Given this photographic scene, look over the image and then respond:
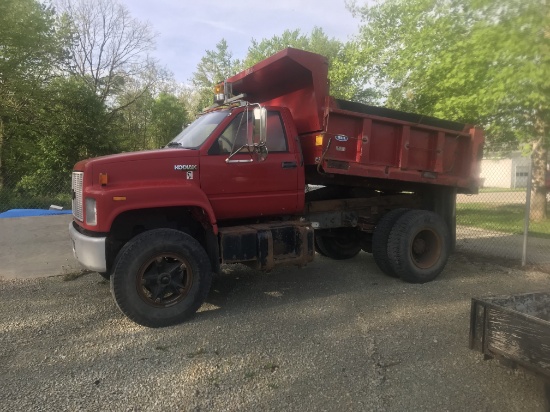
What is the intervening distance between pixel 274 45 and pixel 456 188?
1442 inches

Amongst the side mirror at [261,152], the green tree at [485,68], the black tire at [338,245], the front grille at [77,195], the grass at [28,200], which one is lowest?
the black tire at [338,245]

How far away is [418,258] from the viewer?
6.74 meters

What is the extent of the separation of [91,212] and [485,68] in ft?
30.7

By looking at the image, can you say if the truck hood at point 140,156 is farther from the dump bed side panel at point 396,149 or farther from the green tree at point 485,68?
the green tree at point 485,68

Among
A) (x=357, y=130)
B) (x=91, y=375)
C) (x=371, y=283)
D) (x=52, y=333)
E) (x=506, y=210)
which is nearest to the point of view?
(x=91, y=375)

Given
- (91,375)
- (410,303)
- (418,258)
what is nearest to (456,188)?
(418,258)

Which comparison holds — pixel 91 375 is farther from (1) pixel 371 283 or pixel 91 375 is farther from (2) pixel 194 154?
(1) pixel 371 283

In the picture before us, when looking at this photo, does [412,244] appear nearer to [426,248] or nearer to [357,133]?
[426,248]

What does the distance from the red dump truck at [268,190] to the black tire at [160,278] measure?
0.01 meters

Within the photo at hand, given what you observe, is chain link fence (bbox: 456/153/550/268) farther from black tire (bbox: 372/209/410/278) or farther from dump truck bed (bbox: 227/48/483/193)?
black tire (bbox: 372/209/410/278)

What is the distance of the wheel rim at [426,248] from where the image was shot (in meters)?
6.63

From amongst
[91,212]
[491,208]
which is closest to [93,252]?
[91,212]

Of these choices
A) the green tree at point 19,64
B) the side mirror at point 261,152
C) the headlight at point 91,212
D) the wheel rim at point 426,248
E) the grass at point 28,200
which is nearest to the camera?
the headlight at point 91,212

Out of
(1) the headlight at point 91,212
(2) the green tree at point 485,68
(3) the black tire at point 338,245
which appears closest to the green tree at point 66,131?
(2) the green tree at point 485,68
